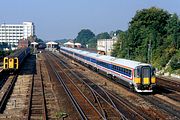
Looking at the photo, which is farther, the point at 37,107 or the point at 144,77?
the point at 144,77

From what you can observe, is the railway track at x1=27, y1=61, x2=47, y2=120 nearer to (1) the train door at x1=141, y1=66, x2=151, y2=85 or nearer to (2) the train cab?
(2) the train cab

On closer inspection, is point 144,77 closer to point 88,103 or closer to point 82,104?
point 88,103

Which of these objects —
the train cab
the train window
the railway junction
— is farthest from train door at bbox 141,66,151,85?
the railway junction

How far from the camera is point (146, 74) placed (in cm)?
3225

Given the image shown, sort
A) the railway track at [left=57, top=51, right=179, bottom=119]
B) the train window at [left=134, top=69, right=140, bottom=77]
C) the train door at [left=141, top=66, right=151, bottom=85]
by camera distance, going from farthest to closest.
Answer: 1. the train window at [left=134, top=69, right=140, bottom=77]
2. the train door at [left=141, top=66, right=151, bottom=85]
3. the railway track at [left=57, top=51, right=179, bottom=119]

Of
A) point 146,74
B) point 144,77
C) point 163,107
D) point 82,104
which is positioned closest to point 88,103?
point 82,104

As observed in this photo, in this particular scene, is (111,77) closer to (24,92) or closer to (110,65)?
(110,65)

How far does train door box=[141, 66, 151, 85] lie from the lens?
3206cm

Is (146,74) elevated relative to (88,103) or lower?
elevated

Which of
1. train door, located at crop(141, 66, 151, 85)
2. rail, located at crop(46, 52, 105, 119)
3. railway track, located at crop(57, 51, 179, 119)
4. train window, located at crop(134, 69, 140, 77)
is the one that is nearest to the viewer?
railway track, located at crop(57, 51, 179, 119)

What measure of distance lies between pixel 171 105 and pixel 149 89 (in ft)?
17.1

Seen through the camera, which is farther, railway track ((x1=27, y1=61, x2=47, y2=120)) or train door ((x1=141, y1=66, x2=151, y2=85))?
train door ((x1=141, y1=66, x2=151, y2=85))

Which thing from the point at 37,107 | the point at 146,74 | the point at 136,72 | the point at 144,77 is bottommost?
the point at 37,107

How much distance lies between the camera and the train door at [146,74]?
32.1 metres
